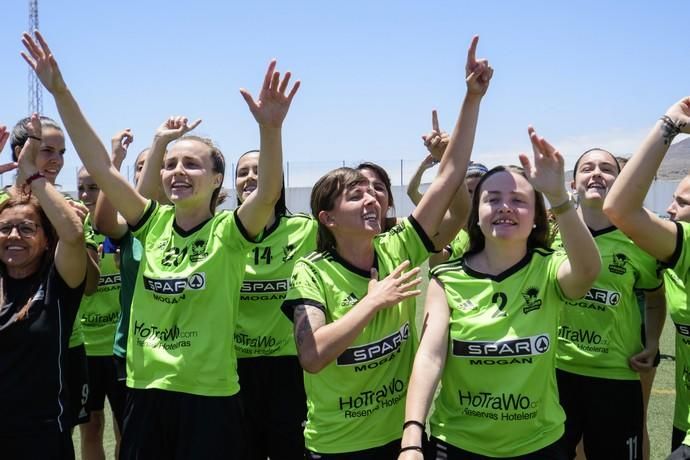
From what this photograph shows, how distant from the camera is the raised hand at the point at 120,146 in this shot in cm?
437

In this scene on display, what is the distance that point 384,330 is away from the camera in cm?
320

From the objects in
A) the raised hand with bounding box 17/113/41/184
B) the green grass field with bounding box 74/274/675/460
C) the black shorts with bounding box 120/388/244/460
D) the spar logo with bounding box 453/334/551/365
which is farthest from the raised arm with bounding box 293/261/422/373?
the green grass field with bounding box 74/274/675/460

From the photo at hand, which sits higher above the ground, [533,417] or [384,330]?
[384,330]

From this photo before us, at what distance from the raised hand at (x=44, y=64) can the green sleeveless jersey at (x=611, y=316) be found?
118 inches

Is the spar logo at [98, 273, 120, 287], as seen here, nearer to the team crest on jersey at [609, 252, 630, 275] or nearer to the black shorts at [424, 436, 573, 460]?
the black shorts at [424, 436, 573, 460]

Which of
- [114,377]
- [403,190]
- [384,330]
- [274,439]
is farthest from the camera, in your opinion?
[403,190]

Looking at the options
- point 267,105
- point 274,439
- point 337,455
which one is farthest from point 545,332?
point 274,439

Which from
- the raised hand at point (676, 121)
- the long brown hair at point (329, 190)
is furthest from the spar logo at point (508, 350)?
the raised hand at point (676, 121)

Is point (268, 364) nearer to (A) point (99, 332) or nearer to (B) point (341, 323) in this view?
(B) point (341, 323)

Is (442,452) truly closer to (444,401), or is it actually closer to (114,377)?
(444,401)

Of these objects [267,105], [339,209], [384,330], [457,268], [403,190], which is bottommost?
[403,190]

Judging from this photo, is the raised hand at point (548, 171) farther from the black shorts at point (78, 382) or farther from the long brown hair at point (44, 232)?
the black shorts at point (78, 382)

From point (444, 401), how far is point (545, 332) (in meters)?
0.53

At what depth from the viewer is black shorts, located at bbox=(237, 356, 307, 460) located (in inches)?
169
